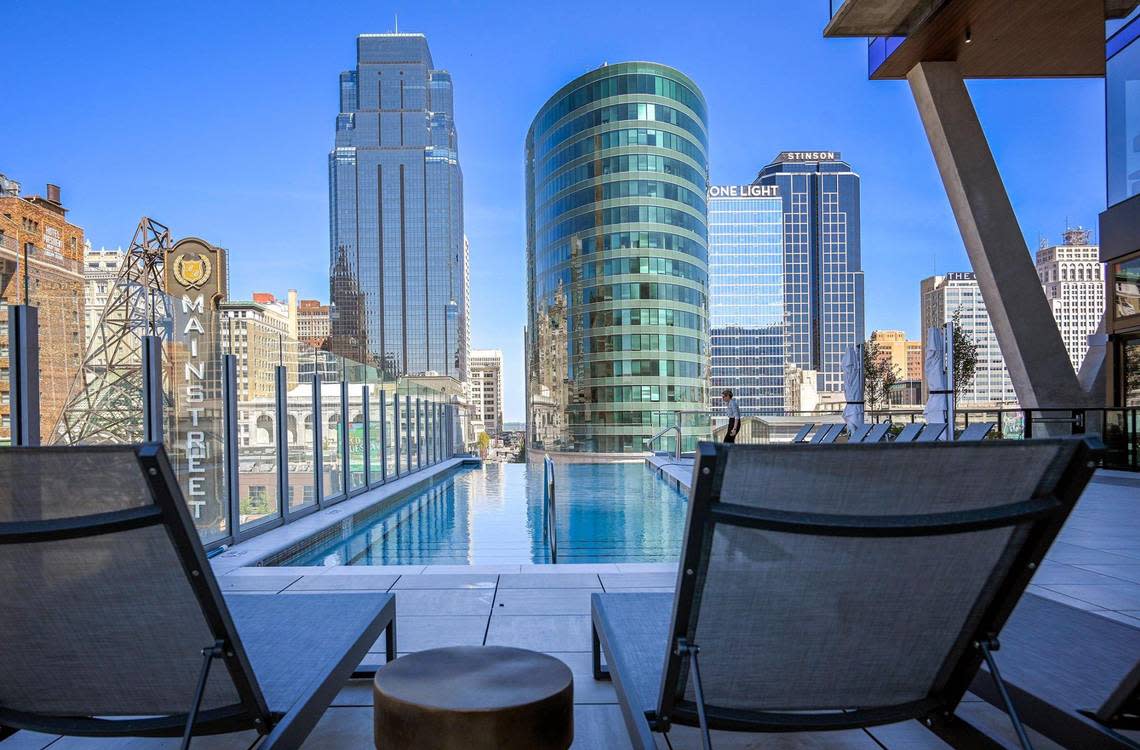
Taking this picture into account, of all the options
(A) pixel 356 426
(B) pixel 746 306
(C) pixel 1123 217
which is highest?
(B) pixel 746 306

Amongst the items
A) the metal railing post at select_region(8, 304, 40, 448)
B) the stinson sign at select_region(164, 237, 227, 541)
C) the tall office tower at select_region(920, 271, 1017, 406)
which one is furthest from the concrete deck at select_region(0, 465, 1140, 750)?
the tall office tower at select_region(920, 271, 1017, 406)

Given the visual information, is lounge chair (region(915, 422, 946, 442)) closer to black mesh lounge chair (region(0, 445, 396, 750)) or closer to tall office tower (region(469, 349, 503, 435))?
black mesh lounge chair (region(0, 445, 396, 750))

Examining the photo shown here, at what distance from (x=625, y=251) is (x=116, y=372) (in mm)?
43348

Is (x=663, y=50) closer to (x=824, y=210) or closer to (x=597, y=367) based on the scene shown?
(x=597, y=367)

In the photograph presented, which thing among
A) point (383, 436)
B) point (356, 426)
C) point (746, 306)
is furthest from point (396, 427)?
point (746, 306)

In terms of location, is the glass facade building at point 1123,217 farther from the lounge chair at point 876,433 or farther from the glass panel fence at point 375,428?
the glass panel fence at point 375,428

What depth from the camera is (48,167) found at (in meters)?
51.4

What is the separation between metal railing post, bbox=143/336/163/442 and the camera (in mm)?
4320

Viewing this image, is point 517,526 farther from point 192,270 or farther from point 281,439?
point 192,270

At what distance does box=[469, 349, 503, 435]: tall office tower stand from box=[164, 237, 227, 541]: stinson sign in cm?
14956

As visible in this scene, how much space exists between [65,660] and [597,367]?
45.7 metres

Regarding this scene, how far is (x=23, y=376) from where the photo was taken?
3.63 m

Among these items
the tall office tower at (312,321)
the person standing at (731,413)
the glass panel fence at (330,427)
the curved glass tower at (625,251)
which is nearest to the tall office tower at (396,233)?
the tall office tower at (312,321)

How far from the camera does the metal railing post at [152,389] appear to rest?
14.2 ft
